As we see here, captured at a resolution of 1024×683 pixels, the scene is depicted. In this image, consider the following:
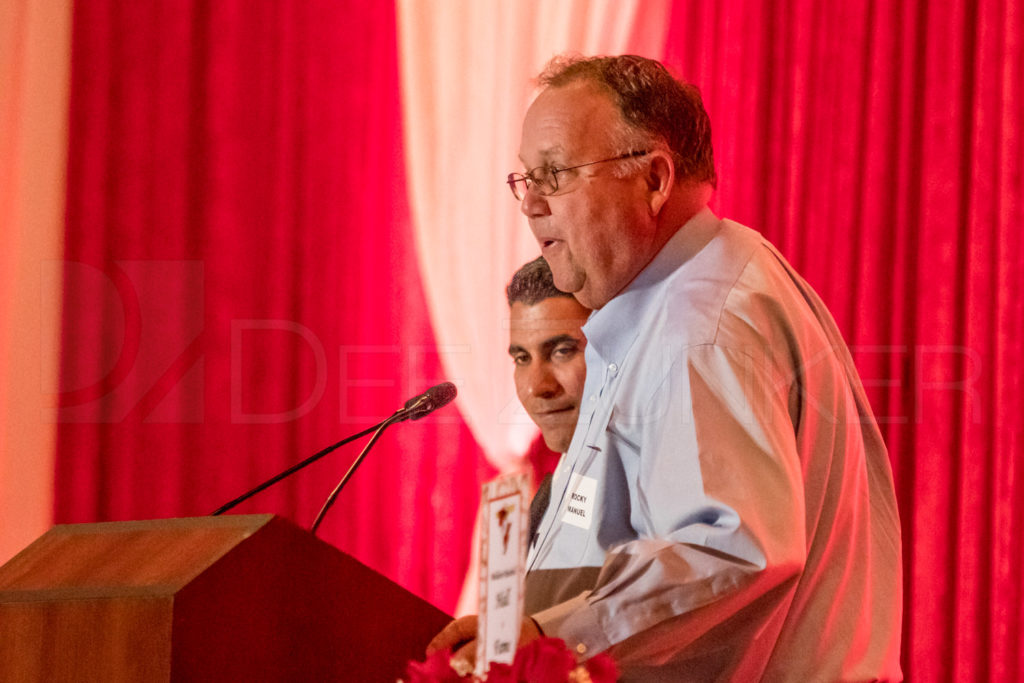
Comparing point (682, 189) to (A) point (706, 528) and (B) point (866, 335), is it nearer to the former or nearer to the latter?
(A) point (706, 528)

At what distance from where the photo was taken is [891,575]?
154cm

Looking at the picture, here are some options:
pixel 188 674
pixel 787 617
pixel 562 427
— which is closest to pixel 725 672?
pixel 787 617

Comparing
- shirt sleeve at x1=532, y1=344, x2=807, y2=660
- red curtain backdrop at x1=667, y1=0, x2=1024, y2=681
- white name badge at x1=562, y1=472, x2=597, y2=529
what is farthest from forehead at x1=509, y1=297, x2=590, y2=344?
shirt sleeve at x1=532, y1=344, x2=807, y2=660

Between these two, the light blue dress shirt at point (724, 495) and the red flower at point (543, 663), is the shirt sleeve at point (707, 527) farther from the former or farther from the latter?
the red flower at point (543, 663)

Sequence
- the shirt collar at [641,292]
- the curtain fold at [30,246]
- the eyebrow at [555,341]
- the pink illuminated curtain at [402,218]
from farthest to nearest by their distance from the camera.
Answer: the curtain fold at [30,246]
the pink illuminated curtain at [402,218]
the eyebrow at [555,341]
the shirt collar at [641,292]

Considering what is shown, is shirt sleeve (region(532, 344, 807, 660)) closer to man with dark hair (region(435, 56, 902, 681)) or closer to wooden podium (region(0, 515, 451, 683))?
man with dark hair (region(435, 56, 902, 681))

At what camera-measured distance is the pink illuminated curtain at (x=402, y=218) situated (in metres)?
3.25

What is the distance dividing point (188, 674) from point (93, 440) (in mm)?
2653

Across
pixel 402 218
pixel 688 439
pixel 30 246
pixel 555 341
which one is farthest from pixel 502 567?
pixel 30 246

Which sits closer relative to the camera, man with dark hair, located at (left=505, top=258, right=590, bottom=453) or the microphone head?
the microphone head

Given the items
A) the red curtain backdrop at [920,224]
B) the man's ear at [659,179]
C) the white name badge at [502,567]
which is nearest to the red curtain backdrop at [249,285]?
the red curtain backdrop at [920,224]

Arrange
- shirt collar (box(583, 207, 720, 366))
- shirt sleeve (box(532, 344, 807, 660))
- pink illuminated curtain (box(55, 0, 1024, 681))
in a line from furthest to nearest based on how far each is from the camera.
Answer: pink illuminated curtain (box(55, 0, 1024, 681))
shirt collar (box(583, 207, 720, 366))
shirt sleeve (box(532, 344, 807, 660))

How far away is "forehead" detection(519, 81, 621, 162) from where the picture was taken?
168 centimetres

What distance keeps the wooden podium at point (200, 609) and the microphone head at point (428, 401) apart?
0.46m
